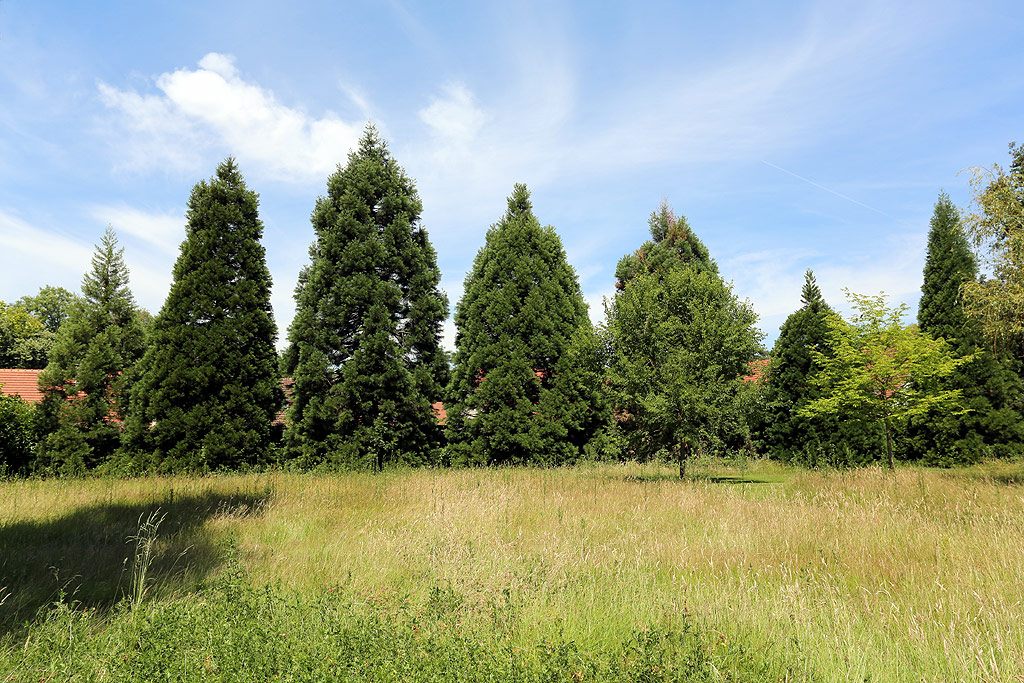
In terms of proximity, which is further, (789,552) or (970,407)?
(970,407)

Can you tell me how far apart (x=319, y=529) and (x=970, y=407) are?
2189 centimetres

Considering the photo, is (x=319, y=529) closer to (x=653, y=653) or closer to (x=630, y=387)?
(x=653, y=653)

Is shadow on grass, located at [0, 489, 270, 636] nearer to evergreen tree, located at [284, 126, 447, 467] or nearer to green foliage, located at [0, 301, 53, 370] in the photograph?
evergreen tree, located at [284, 126, 447, 467]

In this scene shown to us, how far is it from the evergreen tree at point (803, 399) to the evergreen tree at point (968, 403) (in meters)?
2.14

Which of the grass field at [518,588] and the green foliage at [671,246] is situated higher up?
the green foliage at [671,246]

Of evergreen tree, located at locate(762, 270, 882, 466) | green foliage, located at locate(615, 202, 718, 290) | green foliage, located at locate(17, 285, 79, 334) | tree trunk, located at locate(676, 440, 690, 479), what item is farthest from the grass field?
green foliage, located at locate(17, 285, 79, 334)

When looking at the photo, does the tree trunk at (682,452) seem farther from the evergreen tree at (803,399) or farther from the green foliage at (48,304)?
the green foliage at (48,304)

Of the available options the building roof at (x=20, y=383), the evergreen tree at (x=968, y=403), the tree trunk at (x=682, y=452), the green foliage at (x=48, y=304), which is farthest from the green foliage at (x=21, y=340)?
the evergreen tree at (x=968, y=403)

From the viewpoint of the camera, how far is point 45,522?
281 inches

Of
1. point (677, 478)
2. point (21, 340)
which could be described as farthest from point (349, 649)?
point (21, 340)

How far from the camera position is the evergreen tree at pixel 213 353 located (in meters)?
14.4

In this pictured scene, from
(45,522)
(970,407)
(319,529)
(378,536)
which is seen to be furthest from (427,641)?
(970,407)

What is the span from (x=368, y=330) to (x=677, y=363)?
915 centimetres

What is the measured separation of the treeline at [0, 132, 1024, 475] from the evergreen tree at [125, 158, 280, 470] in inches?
2.2
